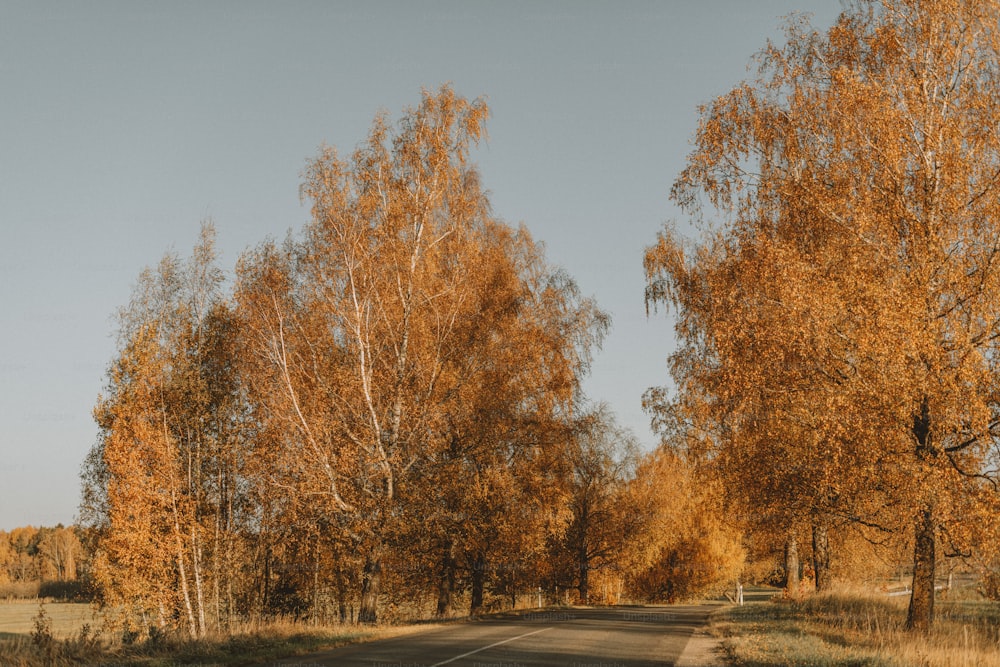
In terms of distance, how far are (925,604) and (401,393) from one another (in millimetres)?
14472

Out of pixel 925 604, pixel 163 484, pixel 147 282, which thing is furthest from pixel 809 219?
pixel 147 282

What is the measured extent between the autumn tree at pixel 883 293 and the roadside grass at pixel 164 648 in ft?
32.5

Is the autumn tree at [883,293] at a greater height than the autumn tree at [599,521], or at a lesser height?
greater

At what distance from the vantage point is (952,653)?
12531 mm

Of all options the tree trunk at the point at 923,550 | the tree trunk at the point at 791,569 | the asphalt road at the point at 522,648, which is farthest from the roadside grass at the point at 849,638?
the tree trunk at the point at 791,569

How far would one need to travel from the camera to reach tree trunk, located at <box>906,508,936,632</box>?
15.2 m

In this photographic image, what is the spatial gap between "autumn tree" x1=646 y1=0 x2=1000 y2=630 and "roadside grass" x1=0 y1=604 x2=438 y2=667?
9891mm

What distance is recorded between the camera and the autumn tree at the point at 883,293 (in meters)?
13.5

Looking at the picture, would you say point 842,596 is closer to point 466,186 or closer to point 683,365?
point 683,365

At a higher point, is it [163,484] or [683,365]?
[683,365]

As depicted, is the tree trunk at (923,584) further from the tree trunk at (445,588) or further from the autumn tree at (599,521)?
the autumn tree at (599,521)

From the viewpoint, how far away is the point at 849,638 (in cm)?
1532

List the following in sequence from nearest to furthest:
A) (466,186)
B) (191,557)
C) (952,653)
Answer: (952,653) → (191,557) → (466,186)

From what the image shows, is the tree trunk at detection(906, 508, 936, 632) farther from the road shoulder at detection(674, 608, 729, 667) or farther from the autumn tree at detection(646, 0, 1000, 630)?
the road shoulder at detection(674, 608, 729, 667)
